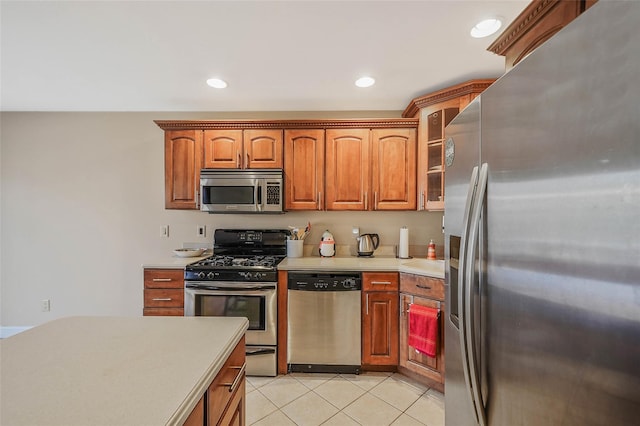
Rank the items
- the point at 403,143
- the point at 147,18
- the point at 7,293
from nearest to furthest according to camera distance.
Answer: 1. the point at 147,18
2. the point at 403,143
3. the point at 7,293

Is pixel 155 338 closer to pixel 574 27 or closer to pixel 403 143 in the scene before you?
pixel 574 27

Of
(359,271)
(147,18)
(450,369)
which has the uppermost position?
(147,18)

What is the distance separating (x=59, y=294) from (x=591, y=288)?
443 cm

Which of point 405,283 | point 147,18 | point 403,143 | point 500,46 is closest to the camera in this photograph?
point 500,46

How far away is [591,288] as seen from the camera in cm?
49

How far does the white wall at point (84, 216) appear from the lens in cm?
304

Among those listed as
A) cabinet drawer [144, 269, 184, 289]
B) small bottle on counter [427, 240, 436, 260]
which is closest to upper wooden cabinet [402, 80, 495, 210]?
small bottle on counter [427, 240, 436, 260]

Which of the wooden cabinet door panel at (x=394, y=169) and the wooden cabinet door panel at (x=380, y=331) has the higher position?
the wooden cabinet door panel at (x=394, y=169)

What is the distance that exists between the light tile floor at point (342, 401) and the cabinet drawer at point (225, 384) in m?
1.04

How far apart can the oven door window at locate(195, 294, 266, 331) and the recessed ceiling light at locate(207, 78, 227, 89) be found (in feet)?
6.19

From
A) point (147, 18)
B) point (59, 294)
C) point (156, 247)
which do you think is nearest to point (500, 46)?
point (147, 18)

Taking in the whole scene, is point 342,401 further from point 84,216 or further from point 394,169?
point 84,216

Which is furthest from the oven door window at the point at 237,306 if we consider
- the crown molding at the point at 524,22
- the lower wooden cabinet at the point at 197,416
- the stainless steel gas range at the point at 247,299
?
the crown molding at the point at 524,22

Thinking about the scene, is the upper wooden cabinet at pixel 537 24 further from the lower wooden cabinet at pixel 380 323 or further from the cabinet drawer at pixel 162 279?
the cabinet drawer at pixel 162 279
